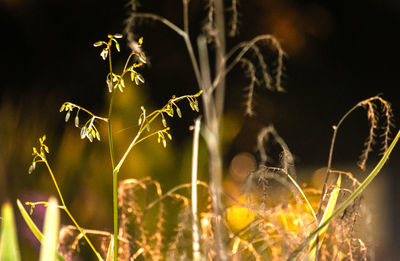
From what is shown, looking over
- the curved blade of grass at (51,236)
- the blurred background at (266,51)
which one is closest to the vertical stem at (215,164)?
the curved blade of grass at (51,236)

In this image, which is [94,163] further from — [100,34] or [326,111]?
[326,111]

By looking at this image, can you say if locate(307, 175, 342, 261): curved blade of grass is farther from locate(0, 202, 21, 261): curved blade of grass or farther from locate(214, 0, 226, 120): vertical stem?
locate(0, 202, 21, 261): curved blade of grass

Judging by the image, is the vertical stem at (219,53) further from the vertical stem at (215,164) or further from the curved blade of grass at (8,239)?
the curved blade of grass at (8,239)

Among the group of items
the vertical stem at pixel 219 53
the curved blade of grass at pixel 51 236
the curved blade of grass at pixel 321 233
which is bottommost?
the curved blade of grass at pixel 321 233

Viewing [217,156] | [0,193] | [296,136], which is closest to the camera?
[217,156]

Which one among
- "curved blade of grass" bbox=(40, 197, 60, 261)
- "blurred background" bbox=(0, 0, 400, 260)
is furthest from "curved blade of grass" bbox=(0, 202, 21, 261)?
"blurred background" bbox=(0, 0, 400, 260)

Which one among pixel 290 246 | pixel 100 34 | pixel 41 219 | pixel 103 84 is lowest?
pixel 41 219

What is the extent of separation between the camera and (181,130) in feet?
7.84

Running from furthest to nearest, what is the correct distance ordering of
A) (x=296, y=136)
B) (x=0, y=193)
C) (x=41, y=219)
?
(x=296, y=136), (x=0, y=193), (x=41, y=219)

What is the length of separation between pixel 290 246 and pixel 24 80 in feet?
6.31

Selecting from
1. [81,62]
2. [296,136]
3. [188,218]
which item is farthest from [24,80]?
[188,218]

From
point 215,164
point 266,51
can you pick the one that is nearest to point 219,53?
A: point 215,164

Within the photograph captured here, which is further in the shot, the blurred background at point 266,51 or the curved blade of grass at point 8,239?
the blurred background at point 266,51

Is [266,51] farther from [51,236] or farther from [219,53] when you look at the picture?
[51,236]
